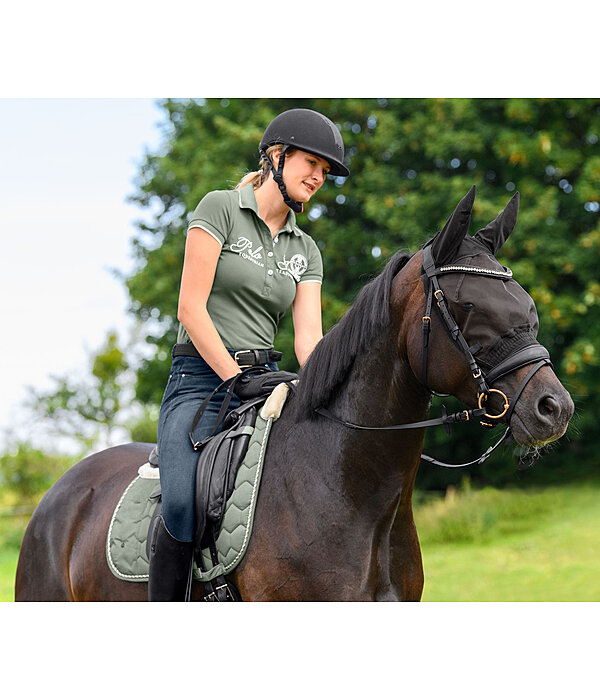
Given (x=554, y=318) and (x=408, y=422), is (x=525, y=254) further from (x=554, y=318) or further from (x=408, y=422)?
(x=408, y=422)

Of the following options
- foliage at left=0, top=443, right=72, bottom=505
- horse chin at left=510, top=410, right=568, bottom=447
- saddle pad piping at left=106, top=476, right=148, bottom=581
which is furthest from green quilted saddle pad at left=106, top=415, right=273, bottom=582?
foliage at left=0, top=443, right=72, bottom=505

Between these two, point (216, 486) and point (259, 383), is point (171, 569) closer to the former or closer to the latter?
point (216, 486)

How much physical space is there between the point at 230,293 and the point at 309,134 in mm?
863

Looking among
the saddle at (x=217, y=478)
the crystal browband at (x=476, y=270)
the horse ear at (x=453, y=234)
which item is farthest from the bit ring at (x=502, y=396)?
the saddle at (x=217, y=478)

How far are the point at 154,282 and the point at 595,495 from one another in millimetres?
10418

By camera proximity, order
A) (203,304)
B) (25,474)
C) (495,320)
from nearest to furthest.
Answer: (495,320)
(203,304)
(25,474)

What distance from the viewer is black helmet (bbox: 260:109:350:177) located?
3.42 meters

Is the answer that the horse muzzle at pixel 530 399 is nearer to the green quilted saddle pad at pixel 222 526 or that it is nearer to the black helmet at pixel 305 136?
the green quilted saddle pad at pixel 222 526

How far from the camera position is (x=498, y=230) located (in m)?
3.07

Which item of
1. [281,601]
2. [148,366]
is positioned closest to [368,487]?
[281,601]

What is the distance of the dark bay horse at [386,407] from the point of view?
268cm

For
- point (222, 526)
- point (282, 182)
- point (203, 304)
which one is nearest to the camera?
point (222, 526)

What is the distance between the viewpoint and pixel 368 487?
2.98 metres

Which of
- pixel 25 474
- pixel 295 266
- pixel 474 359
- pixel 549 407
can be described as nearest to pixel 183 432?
pixel 295 266
